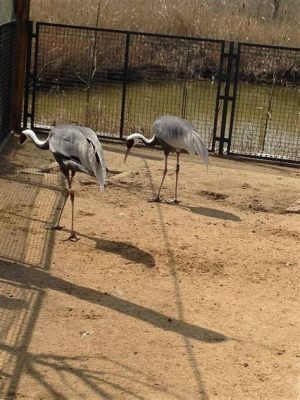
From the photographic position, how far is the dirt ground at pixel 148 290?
15.3ft

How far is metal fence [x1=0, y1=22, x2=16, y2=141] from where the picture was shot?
33.3 ft

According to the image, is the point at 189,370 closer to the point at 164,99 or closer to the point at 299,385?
the point at 299,385

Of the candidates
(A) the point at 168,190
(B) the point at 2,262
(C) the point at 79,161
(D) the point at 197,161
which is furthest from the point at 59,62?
(B) the point at 2,262

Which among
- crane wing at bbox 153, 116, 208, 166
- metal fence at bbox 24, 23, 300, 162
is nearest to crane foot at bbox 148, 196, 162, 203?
crane wing at bbox 153, 116, 208, 166

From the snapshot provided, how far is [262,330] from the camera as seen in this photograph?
18.1 ft

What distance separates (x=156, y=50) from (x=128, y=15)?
5298 mm

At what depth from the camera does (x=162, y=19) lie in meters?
19.3

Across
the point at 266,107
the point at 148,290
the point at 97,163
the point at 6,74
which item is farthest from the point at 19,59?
the point at 148,290

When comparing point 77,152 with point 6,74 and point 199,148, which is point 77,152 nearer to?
point 199,148

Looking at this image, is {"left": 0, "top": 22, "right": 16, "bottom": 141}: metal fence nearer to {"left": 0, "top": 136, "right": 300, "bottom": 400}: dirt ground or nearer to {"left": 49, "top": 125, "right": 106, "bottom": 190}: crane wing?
{"left": 0, "top": 136, "right": 300, "bottom": 400}: dirt ground

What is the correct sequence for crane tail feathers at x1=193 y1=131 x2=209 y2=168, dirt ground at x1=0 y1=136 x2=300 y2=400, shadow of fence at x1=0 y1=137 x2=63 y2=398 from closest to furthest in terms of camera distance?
dirt ground at x1=0 y1=136 x2=300 y2=400
shadow of fence at x1=0 y1=137 x2=63 y2=398
crane tail feathers at x1=193 y1=131 x2=209 y2=168

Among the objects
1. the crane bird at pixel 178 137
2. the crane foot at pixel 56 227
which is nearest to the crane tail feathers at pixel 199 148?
the crane bird at pixel 178 137

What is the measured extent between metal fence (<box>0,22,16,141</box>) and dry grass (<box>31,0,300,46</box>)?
7.36m

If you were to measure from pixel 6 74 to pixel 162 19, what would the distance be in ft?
30.1
